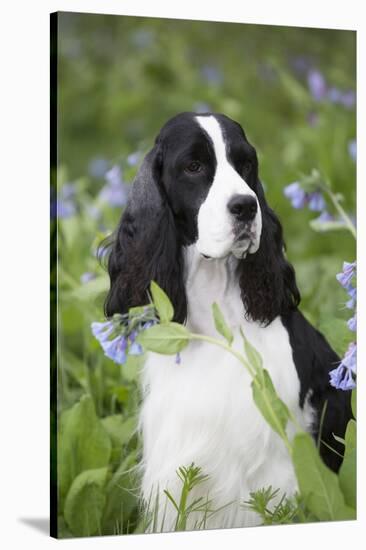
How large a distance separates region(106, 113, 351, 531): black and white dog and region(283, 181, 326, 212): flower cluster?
0.37 meters

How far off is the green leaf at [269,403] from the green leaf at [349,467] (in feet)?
0.79

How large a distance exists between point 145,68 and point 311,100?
2.12 ft

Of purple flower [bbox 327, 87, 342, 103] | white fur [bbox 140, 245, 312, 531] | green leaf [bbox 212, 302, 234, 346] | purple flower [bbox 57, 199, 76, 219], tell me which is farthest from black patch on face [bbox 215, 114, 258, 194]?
purple flower [bbox 57, 199, 76, 219]

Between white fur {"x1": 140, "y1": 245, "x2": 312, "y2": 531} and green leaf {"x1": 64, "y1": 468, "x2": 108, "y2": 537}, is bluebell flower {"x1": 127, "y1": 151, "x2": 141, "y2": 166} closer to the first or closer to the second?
white fur {"x1": 140, "y1": 245, "x2": 312, "y2": 531}

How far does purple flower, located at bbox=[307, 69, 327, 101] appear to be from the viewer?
12.8ft

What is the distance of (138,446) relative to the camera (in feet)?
11.1

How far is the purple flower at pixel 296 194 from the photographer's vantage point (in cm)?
368

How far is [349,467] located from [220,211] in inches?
33.6

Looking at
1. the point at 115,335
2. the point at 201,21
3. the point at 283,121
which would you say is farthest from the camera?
the point at 283,121

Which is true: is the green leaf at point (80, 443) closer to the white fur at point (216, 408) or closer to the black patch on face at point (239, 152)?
the white fur at point (216, 408)

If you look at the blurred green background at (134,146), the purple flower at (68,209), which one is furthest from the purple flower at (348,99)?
the purple flower at (68,209)

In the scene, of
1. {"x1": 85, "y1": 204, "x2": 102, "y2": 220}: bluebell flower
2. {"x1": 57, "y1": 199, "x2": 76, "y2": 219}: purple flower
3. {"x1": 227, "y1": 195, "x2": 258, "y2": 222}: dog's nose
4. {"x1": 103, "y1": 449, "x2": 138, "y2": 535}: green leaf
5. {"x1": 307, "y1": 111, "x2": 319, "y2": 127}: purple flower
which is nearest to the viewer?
{"x1": 227, "y1": 195, "x2": 258, "y2": 222}: dog's nose

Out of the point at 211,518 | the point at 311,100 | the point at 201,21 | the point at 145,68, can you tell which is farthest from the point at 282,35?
the point at 211,518

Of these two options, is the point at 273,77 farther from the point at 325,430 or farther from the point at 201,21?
the point at 325,430
